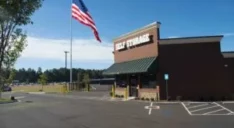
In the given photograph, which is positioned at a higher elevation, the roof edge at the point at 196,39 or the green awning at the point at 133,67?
the roof edge at the point at 196,39

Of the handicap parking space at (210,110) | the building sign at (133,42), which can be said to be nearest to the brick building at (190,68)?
the building sign at (133,42)

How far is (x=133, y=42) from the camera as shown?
135 ft

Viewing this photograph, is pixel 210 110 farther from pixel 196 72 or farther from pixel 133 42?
pixel 133 42

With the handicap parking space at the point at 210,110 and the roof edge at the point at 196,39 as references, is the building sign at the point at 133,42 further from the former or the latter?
the handicap parking space at the point at 210,110

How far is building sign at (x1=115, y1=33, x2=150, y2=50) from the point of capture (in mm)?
37894

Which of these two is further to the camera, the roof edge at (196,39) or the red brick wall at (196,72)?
the roof edge at (196,39)

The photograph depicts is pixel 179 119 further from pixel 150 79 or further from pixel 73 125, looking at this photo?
pixel 150 79

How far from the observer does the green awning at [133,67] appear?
3553 cm

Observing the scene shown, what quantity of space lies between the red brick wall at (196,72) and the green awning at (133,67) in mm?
1486

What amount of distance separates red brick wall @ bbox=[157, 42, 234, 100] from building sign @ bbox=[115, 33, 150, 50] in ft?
11.6

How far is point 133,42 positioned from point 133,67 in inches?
129

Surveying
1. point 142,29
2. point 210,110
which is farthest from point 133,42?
point 210,110

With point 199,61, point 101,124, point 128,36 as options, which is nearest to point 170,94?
point 199,61

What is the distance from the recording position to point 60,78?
166 m
